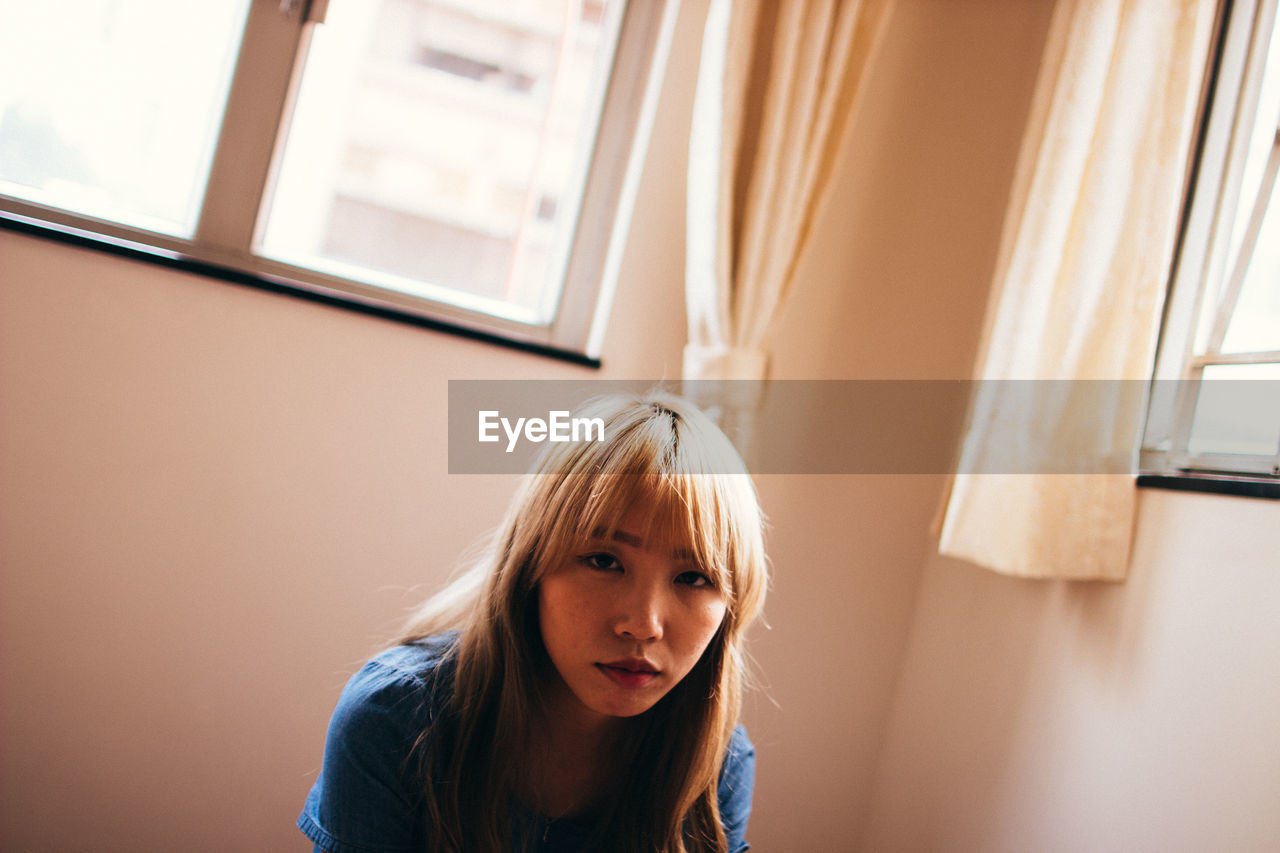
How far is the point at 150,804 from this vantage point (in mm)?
1655

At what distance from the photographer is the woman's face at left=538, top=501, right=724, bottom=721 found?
0.89m

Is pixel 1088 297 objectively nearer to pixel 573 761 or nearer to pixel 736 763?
pixel 736 763

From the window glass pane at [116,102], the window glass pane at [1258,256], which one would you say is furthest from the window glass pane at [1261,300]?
the window glass pane at [116,102]

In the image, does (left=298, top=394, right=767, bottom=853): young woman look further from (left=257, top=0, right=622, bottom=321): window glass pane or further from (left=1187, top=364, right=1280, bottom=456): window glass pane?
(left=257, top=0, right=622, bottom=321): window glass pane

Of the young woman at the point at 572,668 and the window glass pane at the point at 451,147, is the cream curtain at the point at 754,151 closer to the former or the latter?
the window glass pane at the point at 451,147

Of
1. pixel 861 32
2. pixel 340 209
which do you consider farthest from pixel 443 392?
pixel 861 32

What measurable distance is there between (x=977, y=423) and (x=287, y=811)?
58.9 inches

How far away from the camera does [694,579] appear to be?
3.10ft

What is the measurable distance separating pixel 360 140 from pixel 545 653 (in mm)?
1335

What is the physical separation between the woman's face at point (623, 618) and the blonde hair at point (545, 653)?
0.02 metres

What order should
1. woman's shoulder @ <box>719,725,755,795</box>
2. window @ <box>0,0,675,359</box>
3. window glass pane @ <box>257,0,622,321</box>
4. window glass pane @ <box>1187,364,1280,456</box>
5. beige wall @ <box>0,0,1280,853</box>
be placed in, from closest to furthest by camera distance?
woman's shoulder @ <box>719,725,755,795</box> < window glass pane @ <box>1187,364,1280,456</box> < beige wall @ <box>0,0,1280,853</box> < window @ <box>0,0,675,359</box> < window glass pane @ <box>257,0,622,321</box>

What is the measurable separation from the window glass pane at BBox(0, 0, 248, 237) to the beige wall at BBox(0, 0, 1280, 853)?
0.20 metres

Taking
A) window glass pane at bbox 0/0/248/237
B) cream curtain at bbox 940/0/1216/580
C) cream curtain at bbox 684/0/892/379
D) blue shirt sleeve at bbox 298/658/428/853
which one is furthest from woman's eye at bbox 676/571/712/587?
window glass pane at bbox 0/0/248/237

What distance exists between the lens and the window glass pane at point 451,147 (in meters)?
1.86
